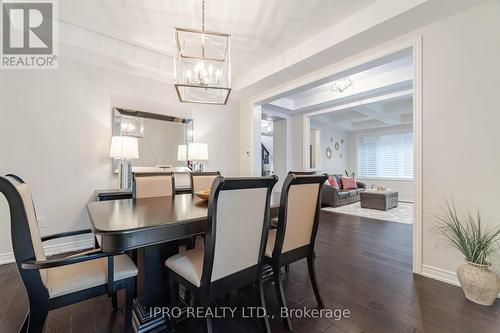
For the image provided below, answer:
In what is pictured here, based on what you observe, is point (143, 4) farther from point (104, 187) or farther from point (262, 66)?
point (104, 187)

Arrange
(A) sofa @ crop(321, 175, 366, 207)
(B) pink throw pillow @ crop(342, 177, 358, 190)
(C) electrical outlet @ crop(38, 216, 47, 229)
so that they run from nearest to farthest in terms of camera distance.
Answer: (C) electrical outlet @ crop(38, 216, 47, 229), (A) sofa @ crop(321, 175, 366, 207), (B) pink throw pillow @ crop(342, 177, 358, 190)

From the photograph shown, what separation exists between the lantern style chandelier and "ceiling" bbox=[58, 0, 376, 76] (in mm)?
194

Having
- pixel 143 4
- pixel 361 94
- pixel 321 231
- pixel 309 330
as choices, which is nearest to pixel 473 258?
pixel 309 330

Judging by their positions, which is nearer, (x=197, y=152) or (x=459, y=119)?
(x=459, y=119)

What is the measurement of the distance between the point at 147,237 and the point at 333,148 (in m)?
8.37

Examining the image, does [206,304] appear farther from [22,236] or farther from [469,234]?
[469,234]

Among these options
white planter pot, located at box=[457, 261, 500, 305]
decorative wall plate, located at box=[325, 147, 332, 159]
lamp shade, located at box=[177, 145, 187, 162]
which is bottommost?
white planter pot, located at box=[457, 261, 500, 305]

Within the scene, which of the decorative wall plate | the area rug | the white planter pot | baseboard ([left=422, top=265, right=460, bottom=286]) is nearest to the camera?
the white planter pot

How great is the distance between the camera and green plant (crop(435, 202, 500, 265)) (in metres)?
1.84

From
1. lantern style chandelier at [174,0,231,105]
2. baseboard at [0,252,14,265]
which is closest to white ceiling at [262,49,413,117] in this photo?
lantern style chandelier at [174,0,231,105]

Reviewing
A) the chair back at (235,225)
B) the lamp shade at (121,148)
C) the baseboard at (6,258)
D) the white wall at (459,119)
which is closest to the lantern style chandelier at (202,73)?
the lamp shade at (121,148)

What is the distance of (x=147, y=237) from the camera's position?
1.15 metres

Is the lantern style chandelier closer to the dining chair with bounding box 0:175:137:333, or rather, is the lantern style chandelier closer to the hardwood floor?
the dining chair with bounding box 0:175:137:333

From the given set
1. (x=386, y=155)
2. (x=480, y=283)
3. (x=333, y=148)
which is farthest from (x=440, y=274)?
(x=386, y=155)
